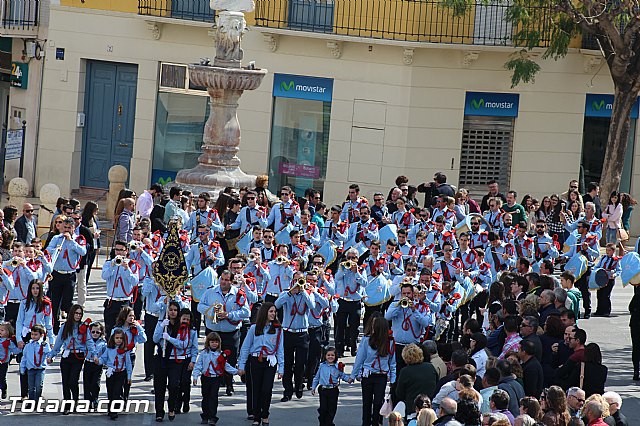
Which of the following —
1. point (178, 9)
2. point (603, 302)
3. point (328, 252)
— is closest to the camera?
point (328, 252)

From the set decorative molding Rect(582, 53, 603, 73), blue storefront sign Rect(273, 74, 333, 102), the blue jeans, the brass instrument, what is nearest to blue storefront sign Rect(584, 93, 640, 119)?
decorative molding Rect(582, 53, 603, 73)

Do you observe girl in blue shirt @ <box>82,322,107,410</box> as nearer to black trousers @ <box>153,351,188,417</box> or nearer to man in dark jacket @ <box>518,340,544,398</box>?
black trousers @ <box>153,351,188,417</box>

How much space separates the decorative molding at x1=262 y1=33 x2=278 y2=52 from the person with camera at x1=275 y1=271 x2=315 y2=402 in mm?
16218

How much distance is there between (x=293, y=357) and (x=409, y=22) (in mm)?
16519

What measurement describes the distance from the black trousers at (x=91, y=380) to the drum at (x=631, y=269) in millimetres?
8129

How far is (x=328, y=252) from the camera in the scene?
899 inches

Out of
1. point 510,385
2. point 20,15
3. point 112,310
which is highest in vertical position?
point 20,15

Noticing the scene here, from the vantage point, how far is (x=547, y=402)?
13.0m

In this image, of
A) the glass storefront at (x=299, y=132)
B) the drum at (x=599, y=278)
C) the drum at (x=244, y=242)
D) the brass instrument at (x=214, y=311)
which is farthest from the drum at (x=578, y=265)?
the glass storefront at (x=299, y=132)

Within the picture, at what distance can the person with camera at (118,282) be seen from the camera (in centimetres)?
1902

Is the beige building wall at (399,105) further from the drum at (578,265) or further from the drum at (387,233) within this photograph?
the drum at (578,265)

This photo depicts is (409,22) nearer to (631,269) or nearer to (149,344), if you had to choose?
(631,269)

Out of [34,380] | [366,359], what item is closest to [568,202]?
[366,359]

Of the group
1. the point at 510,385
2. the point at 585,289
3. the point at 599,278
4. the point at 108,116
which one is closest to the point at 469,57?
the point at 108,116
